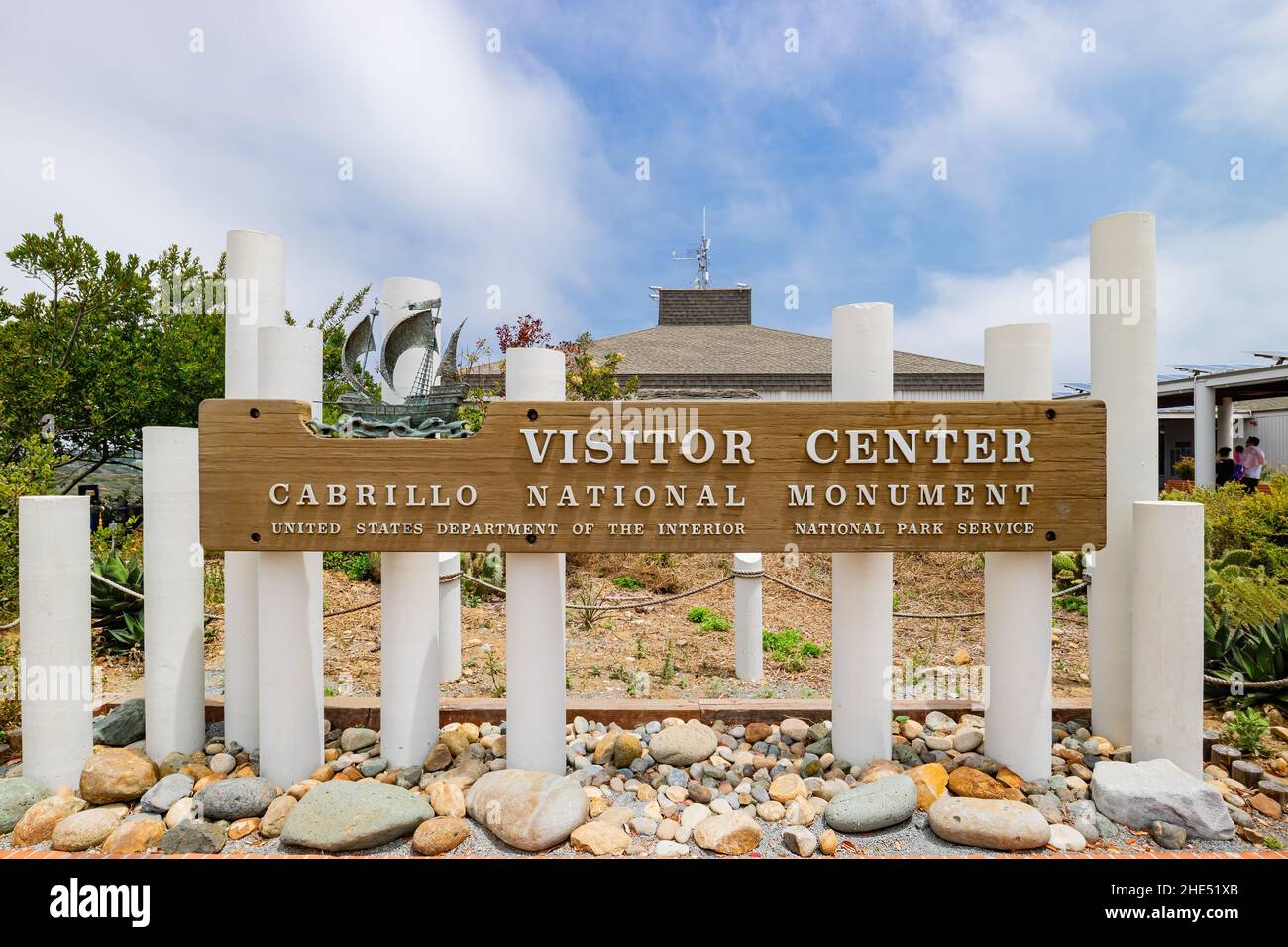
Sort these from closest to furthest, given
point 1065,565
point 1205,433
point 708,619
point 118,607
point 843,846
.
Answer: point 843,846
point 118,607
point 708,619
point 1065,565
point 1205,433

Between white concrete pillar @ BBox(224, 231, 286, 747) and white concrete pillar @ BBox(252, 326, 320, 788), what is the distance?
381 mm

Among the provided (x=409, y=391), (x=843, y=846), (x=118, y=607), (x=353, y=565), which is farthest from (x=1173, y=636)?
(x=353, y=565)

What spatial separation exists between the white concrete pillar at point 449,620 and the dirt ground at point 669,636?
0.41 ft

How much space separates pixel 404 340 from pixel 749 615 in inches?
130

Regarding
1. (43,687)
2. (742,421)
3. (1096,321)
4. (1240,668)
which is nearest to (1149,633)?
(1240,668)

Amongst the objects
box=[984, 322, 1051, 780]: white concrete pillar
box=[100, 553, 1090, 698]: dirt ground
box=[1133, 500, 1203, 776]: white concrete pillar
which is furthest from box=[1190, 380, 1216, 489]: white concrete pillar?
box=[984, 322, 1051, 780]: white concrete pillar

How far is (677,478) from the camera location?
3.43 m

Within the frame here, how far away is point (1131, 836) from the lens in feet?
10.3

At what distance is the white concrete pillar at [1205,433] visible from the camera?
13.8 m

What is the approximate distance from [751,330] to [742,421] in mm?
14744

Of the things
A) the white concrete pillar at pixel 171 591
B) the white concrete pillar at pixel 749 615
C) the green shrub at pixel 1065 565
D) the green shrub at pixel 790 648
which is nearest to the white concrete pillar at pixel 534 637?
the white concrete pillar at pixel 171 591

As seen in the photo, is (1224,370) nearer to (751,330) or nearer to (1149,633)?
(751,330)

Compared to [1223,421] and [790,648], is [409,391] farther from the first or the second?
[1223,421]

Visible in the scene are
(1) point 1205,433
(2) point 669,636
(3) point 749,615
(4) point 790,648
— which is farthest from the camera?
(1) point 1205,433
